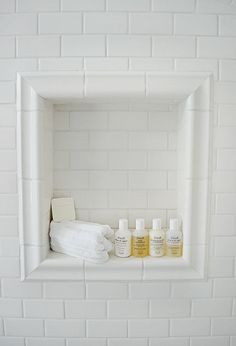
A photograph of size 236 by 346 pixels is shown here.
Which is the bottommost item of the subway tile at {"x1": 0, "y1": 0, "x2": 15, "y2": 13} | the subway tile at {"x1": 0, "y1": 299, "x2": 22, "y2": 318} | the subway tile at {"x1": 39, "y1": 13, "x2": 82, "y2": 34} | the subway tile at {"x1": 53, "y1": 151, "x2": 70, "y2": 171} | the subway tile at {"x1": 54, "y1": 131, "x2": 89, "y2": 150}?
the subway tile at {"x1": 0, "y1": 299, "x2": 22, "y2": 318}

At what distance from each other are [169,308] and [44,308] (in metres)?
0.46

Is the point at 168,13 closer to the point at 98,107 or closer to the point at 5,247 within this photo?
the point at 98,107

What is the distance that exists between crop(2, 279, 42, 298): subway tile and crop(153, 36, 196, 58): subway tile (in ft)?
3.02

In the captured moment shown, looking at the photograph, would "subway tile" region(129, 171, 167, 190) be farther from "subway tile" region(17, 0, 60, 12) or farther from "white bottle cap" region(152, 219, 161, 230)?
"subway tile" region(17, 0, 60, 12)

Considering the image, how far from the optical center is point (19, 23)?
3.04 ft

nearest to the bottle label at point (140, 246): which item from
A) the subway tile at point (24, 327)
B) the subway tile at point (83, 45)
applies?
the subway tile at point (24, 327)

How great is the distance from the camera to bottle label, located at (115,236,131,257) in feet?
3.13

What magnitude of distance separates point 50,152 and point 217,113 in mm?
608

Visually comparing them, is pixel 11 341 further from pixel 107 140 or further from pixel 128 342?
pixel 107 140

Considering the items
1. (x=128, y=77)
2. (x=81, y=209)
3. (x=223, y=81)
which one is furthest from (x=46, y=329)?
(x=223, y=81)

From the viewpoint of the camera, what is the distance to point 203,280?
3.22ft

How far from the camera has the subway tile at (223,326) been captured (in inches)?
40.0

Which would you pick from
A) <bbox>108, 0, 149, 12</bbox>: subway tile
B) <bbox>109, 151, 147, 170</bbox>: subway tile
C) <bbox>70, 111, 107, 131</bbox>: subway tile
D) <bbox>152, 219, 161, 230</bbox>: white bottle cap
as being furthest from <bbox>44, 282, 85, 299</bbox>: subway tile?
<bbox>108, 0, 149, 12</bbox>: subway tile

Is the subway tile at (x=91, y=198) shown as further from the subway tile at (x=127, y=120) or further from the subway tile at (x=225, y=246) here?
the subway tile at (x=225, y=246)
